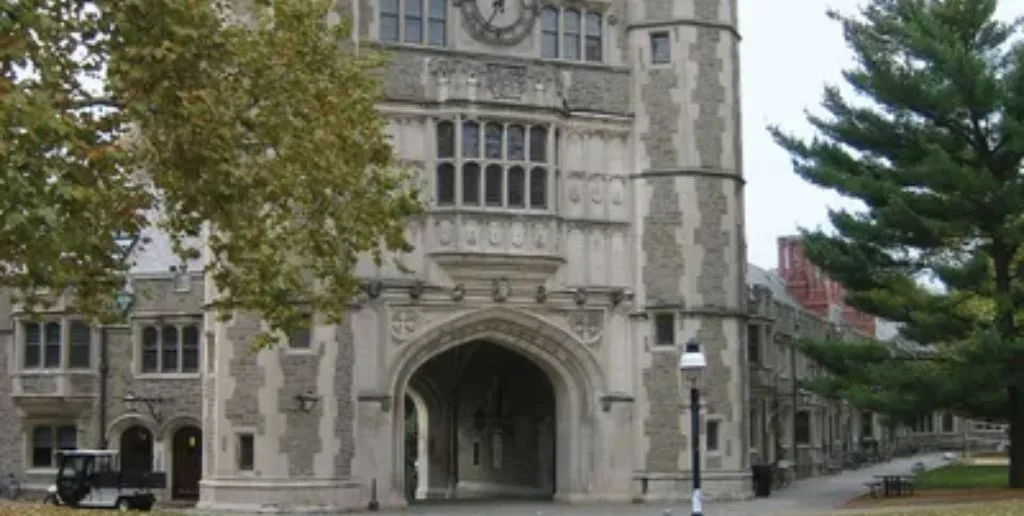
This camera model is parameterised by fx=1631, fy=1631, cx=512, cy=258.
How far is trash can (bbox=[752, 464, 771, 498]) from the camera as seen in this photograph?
36.9 meters

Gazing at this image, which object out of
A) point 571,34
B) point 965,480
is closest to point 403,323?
point 571,34

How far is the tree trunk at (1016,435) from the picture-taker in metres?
33.0

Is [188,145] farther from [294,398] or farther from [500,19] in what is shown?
[500,19]

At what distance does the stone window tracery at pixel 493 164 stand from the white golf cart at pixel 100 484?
27.1 feet

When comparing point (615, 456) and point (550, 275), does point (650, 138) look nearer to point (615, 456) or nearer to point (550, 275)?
point (550, 275)

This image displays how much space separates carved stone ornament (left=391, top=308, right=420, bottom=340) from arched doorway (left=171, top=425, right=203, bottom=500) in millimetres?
7871

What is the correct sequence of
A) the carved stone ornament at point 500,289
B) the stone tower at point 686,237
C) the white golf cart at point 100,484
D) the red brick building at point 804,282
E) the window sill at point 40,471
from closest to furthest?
the white golf cart at point 100,484
the carved stone ornament at point 500,289
the stone tower at point 686,237
the window sill at point 40,471
the red brick building at point 804,282

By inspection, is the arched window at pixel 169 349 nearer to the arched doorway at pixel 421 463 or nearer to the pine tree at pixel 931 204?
the arched doorway at pixel 421 463

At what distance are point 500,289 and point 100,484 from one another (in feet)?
29.2

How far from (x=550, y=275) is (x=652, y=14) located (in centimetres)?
621

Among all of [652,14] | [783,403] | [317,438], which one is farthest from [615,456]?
[783,403]

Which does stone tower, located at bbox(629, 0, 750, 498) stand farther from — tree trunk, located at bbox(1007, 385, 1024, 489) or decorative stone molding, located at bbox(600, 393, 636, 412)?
tree trunk, located at bbox(1007, 385, 1024, 489)

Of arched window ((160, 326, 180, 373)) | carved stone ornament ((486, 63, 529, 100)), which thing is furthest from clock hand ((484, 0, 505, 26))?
arched window ((160, 326, 180, 373))

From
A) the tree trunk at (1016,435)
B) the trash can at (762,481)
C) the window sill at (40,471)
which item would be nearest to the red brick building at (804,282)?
the trash can at (762,481)
